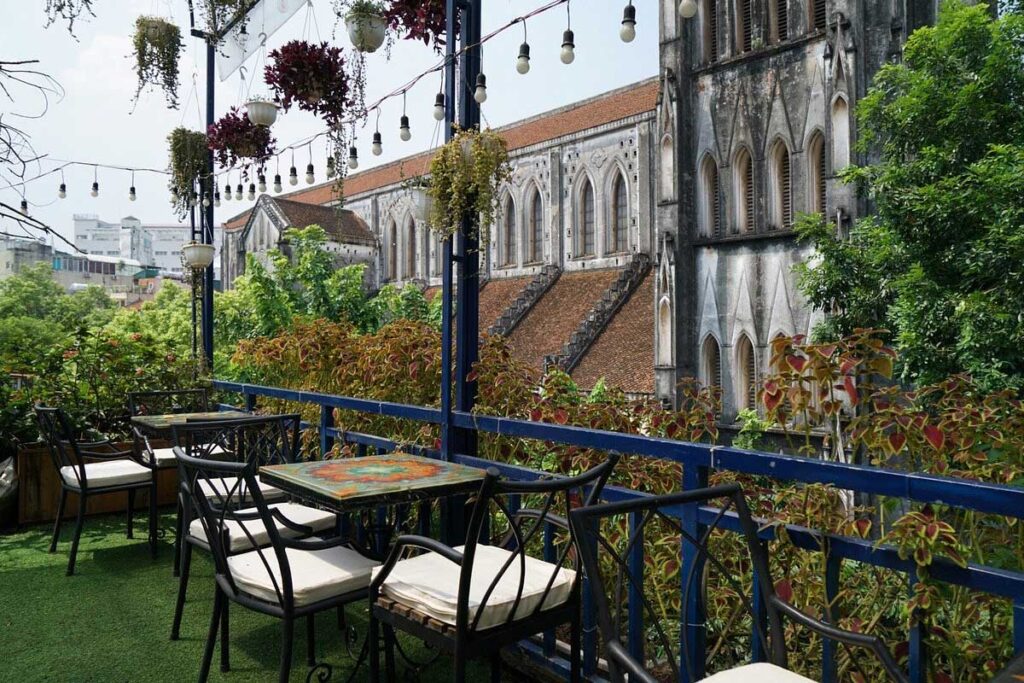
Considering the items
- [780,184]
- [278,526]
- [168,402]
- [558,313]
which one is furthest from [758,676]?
[558,313]

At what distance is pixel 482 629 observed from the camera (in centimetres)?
240

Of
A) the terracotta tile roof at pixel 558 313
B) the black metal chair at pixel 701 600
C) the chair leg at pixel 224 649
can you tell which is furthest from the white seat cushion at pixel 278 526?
the terracotta tile roof at pixel 558 313

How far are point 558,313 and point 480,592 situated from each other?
23689mm

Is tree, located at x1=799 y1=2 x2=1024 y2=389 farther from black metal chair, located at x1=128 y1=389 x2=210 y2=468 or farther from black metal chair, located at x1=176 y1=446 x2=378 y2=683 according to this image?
black metal chair, located at x1=176 y1=446 x2=378 y2=683

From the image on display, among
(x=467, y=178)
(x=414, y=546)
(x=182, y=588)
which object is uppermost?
(x=467, y=178)

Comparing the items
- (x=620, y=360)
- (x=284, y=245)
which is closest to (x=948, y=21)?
(x=620, y=360)

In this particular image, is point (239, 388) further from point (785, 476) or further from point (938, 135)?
point (938, 135)

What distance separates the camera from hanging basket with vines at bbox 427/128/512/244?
3.75 metres

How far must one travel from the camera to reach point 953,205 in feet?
41.0

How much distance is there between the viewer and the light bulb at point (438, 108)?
460 centimetres

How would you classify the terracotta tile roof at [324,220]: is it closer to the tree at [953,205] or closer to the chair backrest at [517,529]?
the tree at [953,205]

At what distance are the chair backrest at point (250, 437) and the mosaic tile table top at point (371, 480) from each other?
2.57 feet

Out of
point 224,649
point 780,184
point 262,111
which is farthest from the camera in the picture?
point 780,184

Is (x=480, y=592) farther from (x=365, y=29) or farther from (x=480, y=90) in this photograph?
(x=365, y=29)
